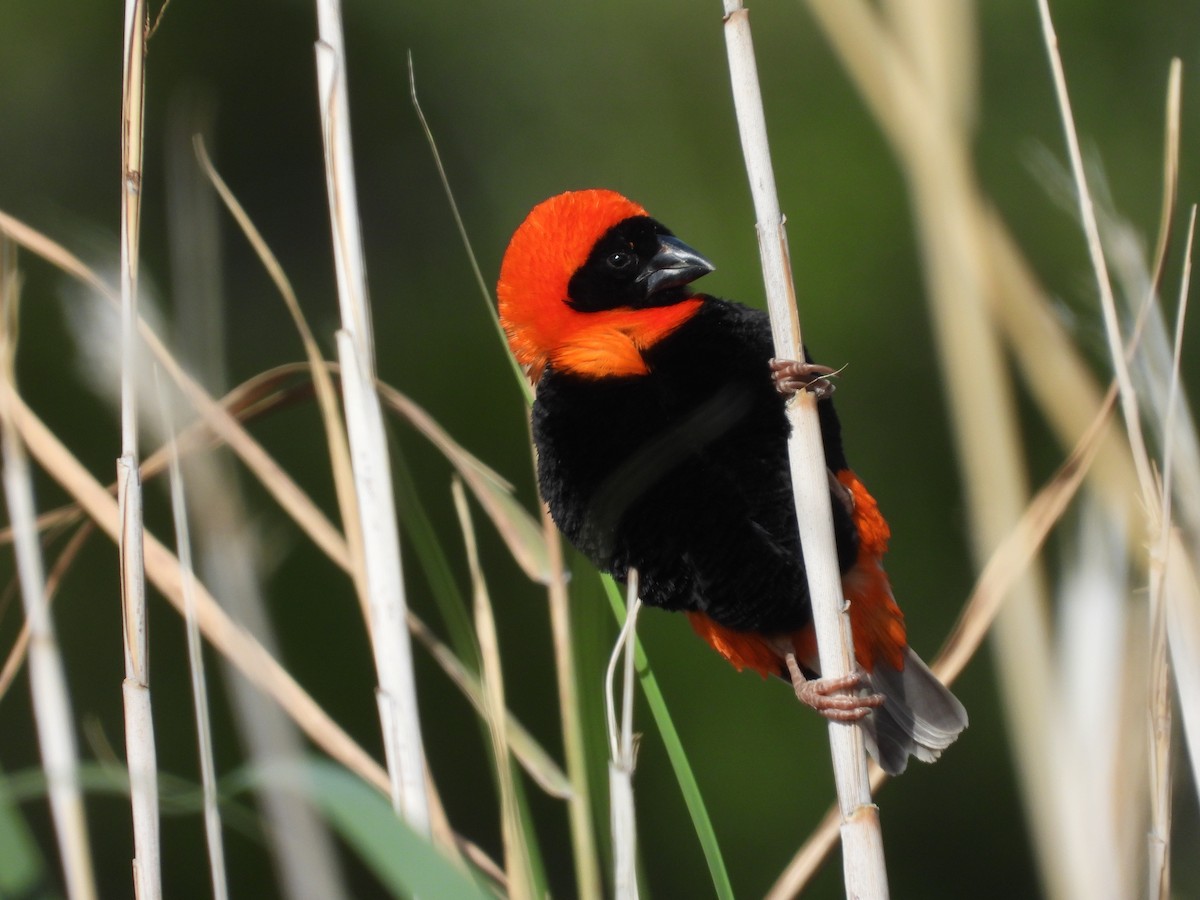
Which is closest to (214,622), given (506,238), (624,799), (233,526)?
(233,526)

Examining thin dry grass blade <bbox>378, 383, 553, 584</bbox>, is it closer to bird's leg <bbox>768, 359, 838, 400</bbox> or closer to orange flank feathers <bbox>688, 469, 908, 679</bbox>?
bird's leg <bbox>768, 359, 838, 400</bbox>

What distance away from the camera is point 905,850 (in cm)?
409

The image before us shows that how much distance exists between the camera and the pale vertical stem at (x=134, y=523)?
100cm

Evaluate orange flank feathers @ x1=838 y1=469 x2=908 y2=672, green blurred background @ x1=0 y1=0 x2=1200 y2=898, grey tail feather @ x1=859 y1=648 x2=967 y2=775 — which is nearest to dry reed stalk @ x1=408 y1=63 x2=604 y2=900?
orange flank feathers @ x1=838 y1=469 x2=908 y2=672

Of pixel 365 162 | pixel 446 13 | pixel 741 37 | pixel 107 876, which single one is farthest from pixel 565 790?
pixel 446 13

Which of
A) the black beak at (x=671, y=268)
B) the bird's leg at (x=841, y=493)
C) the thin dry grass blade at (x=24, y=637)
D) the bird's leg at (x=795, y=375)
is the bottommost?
the bird's leg at (x=841, y=493)

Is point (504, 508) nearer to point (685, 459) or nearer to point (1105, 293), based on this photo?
point (685, 459)

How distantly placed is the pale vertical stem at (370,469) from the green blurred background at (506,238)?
90.3 inches

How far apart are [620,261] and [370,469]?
0.80 meters

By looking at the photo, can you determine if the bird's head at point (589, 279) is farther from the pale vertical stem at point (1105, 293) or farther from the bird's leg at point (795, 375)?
the pale vertical stem at point (1105, 293)

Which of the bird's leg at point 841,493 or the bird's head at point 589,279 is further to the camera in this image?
the bird's head at point 589,279

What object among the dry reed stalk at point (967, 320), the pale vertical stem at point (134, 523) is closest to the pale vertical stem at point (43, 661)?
the pale vertical stem at point (134, 523)

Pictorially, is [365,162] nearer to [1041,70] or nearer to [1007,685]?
[1041,70]

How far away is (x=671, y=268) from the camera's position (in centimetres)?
173
